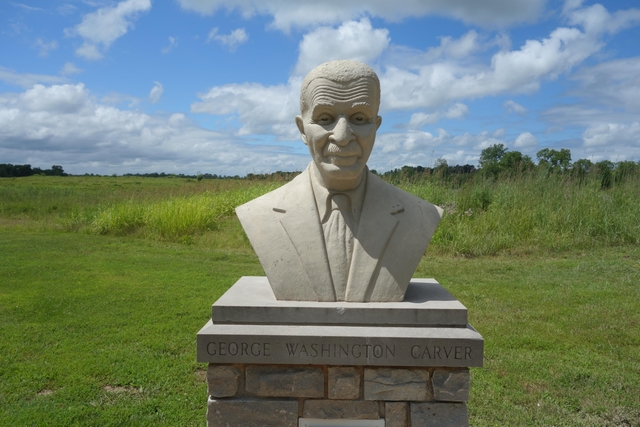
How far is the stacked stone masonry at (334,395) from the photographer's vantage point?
104 inches

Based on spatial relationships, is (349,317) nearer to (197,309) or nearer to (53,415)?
(53,415)

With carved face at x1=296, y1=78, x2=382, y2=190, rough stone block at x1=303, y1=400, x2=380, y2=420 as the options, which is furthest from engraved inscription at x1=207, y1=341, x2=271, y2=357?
carved face at x1=296, y1=78, x2=382, y2=190

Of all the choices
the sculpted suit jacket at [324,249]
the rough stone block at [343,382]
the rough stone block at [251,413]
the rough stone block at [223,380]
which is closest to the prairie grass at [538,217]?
the sculpted suit jacket at [324,249]

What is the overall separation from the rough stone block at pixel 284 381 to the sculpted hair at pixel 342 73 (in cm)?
146

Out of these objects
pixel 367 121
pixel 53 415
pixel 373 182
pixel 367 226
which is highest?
pixel 367 121

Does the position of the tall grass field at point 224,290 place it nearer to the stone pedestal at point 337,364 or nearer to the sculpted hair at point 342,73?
the stone pedestal at point 337,364

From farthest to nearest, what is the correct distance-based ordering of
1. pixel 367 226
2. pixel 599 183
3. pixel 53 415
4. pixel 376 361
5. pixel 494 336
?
pixel 599 183 → pixel 494 336 → pixel 53 415 → pixel 367 226 → pixel 376 361

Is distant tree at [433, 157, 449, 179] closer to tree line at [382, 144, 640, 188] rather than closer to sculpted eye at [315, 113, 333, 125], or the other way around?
tree line at [382, 144, 640, 188]

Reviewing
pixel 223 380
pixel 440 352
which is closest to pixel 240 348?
pixel 223 380

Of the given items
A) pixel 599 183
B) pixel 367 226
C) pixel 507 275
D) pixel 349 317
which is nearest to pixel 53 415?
pixel 349 317

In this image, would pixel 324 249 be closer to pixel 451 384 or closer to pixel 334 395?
pixel 334 395

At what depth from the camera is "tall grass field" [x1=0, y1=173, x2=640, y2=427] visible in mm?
3766

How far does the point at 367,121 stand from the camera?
266 centimetres

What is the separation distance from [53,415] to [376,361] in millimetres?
2483
